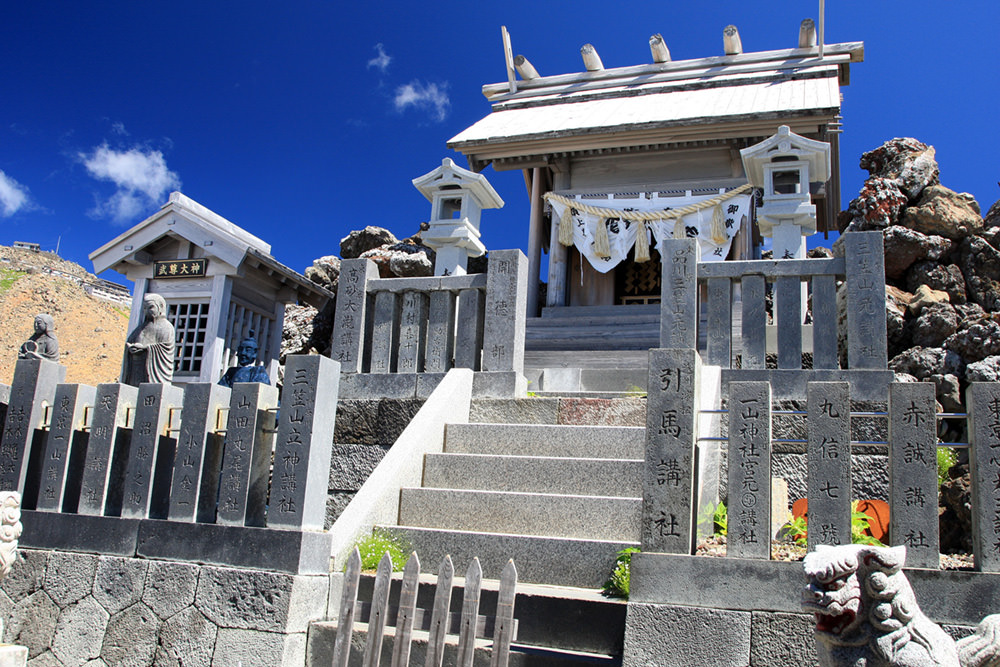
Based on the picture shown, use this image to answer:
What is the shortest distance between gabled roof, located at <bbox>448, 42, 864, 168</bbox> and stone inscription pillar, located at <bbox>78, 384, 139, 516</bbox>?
10171 mm

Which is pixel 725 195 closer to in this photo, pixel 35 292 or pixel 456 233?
pixel 456 233

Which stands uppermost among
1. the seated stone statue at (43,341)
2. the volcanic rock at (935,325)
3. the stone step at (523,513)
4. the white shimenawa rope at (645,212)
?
the white shimenawa rope at (645,212)

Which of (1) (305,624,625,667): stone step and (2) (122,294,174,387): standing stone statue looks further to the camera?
(2) (122,294,174,387): standing stone statue

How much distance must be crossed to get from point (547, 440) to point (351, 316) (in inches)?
110

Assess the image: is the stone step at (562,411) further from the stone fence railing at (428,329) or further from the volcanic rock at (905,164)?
the volcanic rock at (905,164)

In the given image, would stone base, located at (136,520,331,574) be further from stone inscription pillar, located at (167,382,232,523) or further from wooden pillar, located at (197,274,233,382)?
wooden pillar, located at (197,274,233,382)

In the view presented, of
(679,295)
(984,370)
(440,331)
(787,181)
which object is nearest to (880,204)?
(984,370)

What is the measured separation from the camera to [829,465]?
14.4 feet

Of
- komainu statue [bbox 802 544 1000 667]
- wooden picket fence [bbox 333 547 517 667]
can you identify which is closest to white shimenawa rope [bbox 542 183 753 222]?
wooden picket fence [bbox 333 547 517 667]

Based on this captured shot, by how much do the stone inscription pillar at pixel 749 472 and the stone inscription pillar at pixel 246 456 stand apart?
3018 mm

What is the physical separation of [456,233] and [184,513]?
5706 mm

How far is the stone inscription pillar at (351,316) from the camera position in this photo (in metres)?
8.38

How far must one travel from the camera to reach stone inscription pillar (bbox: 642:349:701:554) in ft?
14.6

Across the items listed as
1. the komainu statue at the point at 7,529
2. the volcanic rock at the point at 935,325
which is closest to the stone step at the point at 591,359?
the komainu statue at the point at 7,529
